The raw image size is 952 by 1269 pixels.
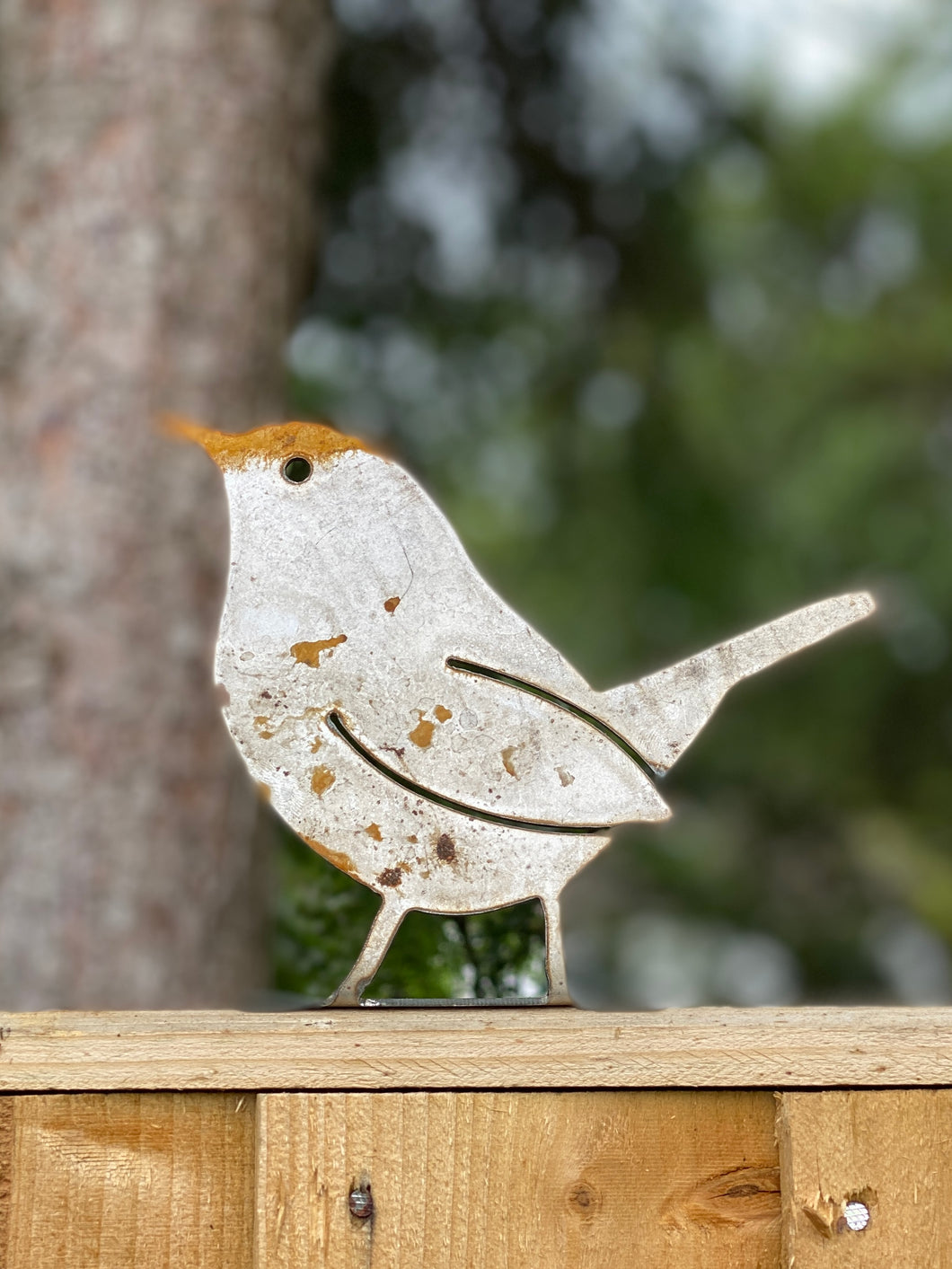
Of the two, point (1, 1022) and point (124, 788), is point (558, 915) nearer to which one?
point (1, 1022)

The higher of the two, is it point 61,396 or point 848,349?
point 848,349

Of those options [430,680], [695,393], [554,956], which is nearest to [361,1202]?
[554,956]

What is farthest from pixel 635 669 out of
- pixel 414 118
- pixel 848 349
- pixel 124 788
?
pixel 124 788

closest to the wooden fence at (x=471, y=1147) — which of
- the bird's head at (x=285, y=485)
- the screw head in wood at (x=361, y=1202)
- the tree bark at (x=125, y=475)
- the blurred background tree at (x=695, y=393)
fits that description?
the screw head in wood at (x=361, y=1202)

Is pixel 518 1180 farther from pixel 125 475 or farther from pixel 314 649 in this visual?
pixel 125 475

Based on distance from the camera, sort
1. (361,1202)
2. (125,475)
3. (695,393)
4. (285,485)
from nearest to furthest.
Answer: (361,1202), (285,485), (125,475), (695,393)

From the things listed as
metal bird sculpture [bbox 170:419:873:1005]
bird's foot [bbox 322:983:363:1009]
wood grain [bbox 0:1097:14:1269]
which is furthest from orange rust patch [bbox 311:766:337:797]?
wood grain [bbox 0:1097:14:1269]

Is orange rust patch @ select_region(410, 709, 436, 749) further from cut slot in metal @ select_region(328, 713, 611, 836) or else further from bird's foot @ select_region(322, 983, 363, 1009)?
bird's foot @ select_region(322, 983, 363, 1009)
